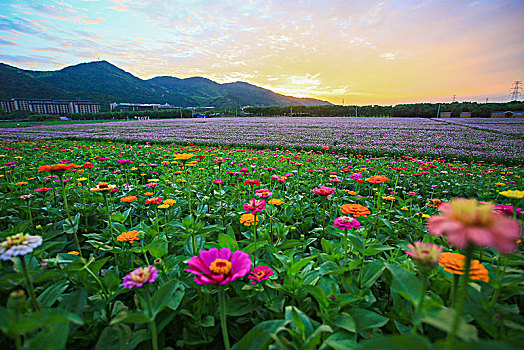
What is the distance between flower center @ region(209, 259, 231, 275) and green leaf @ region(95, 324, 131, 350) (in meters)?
0.57

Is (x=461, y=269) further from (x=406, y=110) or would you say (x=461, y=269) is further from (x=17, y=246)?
(x=406, y=110)

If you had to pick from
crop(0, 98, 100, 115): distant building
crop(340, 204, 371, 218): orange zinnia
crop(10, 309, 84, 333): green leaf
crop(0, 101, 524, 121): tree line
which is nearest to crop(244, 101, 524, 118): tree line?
crop(0, 101, 524, 121): tree line

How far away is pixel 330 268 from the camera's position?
146 cm

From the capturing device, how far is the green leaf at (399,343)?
1.87 ft

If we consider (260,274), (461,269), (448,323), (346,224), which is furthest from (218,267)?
(461,269)

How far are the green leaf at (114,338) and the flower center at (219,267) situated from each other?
0.57 m

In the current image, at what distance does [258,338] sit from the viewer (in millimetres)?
974

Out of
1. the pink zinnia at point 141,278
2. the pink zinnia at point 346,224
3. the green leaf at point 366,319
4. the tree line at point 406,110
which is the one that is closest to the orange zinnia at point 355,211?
the pink zinnia at point 346,224

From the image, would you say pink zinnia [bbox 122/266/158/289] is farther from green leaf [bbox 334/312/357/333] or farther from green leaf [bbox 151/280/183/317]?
green leaf [bbox 334/312/357/333]

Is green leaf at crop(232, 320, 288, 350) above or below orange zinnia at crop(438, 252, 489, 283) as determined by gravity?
below

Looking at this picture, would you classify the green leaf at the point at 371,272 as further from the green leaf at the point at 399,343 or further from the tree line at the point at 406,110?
the tree line at the point at 406,110

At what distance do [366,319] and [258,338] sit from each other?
53cm

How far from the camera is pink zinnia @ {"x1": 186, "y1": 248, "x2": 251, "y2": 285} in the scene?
2.85ft

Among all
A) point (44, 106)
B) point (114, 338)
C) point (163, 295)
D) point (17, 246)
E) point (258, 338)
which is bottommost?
point (114, 338)
